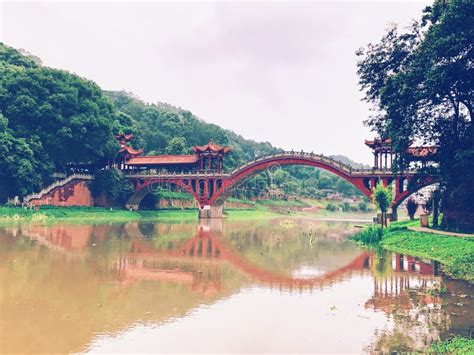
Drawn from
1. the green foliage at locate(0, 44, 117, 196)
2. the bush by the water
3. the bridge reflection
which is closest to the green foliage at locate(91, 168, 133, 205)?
the green foliage at locate(0, 44, 117, 196)

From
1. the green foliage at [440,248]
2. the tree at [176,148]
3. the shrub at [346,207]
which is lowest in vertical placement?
the green foliage at [440,248]

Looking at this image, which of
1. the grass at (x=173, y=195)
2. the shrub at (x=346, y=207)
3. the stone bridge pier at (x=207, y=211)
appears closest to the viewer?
the stone bridge pier at (x=207, y=211)

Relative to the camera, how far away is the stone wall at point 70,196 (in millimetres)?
45688

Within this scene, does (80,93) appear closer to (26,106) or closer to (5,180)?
(26,106)

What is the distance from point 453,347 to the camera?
7.16m

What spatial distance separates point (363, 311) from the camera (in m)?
9.87

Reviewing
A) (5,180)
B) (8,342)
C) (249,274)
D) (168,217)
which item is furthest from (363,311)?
(168,217)

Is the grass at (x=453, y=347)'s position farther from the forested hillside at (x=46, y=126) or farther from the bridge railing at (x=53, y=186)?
the bridge railing at (x=53, y=186)

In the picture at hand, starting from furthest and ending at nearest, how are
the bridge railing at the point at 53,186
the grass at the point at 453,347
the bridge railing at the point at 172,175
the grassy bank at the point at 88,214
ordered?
the bridge railing at the point at 172,175
the bridge railing at the point at 53,186
the grassy bank at the point at 88,214
the grass at the point at 453,347

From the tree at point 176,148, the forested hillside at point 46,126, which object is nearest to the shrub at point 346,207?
the tree at point 176,148

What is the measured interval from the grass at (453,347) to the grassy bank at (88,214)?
115 ft

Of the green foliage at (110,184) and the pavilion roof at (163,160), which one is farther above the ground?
the pavilion roof at (163,160)

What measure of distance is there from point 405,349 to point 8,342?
606 centimetres

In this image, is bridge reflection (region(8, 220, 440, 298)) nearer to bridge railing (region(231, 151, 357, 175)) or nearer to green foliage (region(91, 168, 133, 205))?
bridge railing (region(231, 151, 357, 175))
